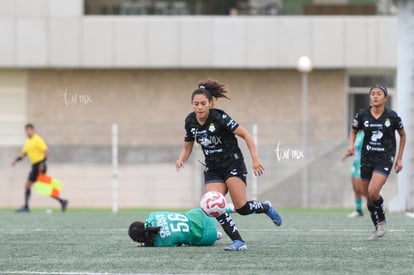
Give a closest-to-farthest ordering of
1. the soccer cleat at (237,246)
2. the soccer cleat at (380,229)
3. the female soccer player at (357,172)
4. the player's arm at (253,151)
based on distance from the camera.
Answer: the player's arm at (253,151)
the soccer cleat at (237,246)
the soccer cleat at (380,229)
the female soccer player at (357,172)

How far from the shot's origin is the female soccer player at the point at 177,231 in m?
11.7

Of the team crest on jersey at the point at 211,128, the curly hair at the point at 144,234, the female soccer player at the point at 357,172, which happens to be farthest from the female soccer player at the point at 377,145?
the female soccer player at the point at 357,172

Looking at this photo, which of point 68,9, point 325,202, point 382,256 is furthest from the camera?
point 68,9

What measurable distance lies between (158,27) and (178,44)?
0.82 m

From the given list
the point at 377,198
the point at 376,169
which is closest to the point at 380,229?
the point at 377,198

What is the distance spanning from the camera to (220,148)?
11375 millimetres

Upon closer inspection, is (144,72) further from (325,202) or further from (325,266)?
(325,266)

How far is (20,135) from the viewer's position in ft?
93.7

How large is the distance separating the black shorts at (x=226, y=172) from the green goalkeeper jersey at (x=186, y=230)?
48cm

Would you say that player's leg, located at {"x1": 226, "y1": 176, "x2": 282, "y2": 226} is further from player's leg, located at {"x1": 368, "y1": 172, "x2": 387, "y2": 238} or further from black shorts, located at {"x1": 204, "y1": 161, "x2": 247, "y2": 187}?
player's leg, located at {"x1": 368, "y1": 172, "x2": 387, "y2": 238}

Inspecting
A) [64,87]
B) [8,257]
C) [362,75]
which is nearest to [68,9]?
[64,87]

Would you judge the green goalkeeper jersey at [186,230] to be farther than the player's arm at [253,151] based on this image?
Yes

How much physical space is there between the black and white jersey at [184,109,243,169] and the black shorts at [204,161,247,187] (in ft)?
0.16

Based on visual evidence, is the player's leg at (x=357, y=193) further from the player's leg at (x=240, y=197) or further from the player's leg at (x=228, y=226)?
the player's leg at (x=228, y=226)
